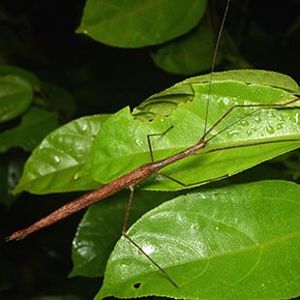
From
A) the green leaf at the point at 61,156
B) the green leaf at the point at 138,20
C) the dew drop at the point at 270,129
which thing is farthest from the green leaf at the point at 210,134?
the green leaf at the point at 138,20

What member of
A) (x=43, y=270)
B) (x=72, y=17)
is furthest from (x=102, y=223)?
(x=72, y=17)

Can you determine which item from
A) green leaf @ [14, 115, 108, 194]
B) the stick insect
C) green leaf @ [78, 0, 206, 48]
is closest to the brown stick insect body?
the stick insect

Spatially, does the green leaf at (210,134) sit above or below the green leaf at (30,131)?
above

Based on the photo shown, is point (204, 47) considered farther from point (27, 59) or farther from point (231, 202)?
point (27, 59)

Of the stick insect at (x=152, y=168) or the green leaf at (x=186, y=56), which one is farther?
the green leaf at (x=186, y=56)

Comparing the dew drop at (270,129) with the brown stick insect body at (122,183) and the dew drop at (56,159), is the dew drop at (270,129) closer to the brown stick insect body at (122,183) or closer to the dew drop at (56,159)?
the brown stick insect body at (122,183)

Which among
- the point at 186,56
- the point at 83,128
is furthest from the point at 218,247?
the point at 186,56

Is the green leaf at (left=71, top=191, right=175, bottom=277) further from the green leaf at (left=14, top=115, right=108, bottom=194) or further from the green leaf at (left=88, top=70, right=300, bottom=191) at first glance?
the green leaf at (left=88, top=70, right=300, bottom=191)
